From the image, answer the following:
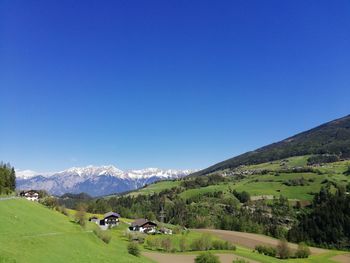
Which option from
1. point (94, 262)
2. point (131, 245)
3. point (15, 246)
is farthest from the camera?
point (131, 245)

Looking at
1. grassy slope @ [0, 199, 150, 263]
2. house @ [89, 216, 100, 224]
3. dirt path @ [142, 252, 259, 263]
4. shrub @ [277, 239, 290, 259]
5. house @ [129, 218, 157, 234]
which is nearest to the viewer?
grassy slope @ [0, 199, 150, 263]

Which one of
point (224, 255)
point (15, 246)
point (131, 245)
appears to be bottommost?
point (224, 255)

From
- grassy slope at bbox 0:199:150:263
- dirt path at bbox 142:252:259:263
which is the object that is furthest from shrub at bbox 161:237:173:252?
grassy slope at bbox 0:199:150:263

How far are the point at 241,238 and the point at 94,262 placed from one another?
119024 mm

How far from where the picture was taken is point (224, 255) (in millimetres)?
104250

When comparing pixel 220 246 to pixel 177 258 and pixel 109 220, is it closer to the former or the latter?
pixel 177 258

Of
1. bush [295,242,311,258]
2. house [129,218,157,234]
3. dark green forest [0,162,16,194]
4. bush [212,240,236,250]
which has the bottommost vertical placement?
bush [295,242,311,258]

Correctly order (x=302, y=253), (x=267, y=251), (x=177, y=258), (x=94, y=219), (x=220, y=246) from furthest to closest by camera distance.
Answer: (x=94, y=219) < (x=302, y=253) < (x=267, y=251) < (x=220, y=246) < (x=177, y=258)

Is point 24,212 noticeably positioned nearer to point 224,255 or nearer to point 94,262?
point 94,262

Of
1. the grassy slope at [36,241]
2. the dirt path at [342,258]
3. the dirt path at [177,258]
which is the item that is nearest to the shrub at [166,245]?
the dirt path at [177,258]

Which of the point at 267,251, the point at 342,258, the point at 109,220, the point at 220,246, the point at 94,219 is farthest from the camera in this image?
the point at 109,220

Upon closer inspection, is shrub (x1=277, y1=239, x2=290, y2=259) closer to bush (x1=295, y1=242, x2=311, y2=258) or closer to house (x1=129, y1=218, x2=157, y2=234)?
bush (x1=295, y1=242, x2=311, y2=258)

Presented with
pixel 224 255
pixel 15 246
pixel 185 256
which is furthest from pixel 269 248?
pixel 15 246

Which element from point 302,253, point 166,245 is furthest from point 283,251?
point 166,245
